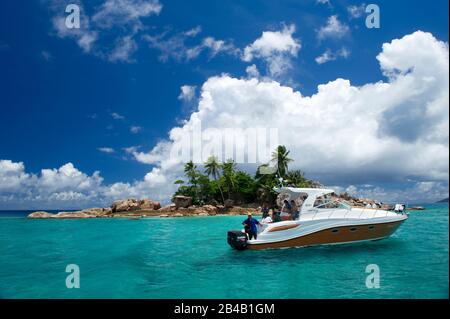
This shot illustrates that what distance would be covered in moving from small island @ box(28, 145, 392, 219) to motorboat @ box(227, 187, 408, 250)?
40.0m

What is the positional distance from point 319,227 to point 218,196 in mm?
50685

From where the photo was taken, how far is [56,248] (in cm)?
2100

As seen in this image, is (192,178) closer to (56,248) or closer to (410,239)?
(56,248)

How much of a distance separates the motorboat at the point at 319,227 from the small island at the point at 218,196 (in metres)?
40.0

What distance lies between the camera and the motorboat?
50.5ft

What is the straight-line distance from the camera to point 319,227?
15406mm

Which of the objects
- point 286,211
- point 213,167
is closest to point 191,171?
point 213,167

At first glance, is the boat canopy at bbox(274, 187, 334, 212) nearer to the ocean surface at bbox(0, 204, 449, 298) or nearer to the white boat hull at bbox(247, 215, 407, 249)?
the white boat hull at bbox(247, 215, 407, 249)

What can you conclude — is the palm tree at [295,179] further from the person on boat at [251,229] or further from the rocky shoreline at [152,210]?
the person on boat at [251,229]

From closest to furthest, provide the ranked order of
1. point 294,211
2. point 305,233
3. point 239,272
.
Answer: point 239,272 → point 305,233 → point 294,211

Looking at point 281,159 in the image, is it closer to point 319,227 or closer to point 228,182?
point 228,182
